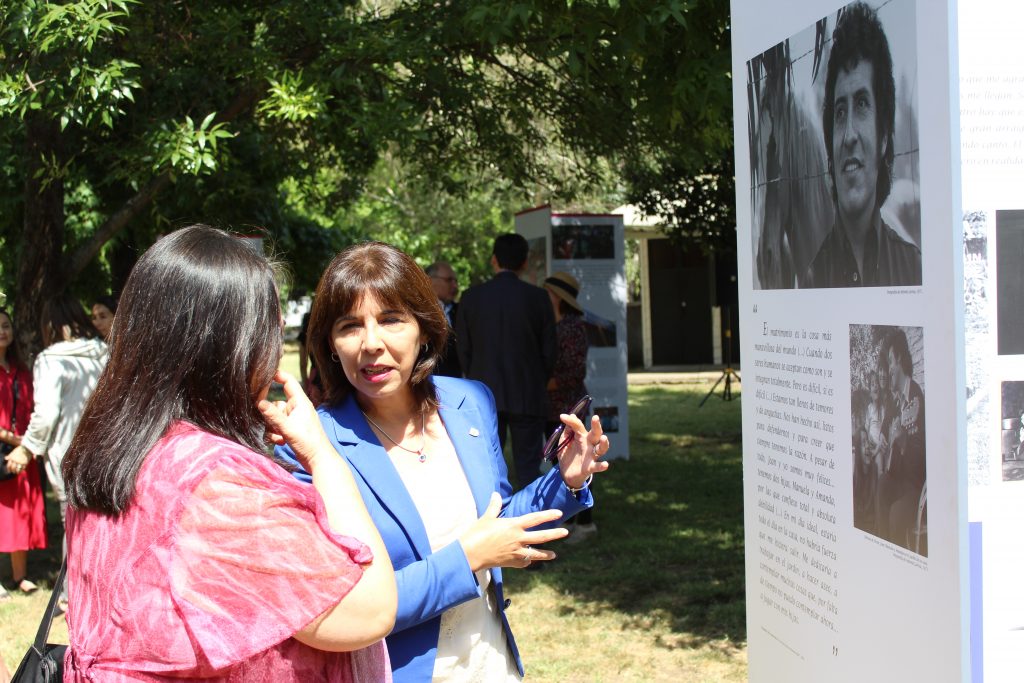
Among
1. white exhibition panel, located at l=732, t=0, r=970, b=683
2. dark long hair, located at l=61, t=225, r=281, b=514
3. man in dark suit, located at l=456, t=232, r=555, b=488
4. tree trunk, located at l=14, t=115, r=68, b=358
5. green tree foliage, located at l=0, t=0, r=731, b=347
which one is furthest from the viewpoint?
tree trunk, located at l=14, t=115, r=68, b=358

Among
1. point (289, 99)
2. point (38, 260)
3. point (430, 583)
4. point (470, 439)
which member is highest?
point (289, 99)

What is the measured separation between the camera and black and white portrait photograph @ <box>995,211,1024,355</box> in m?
1.75

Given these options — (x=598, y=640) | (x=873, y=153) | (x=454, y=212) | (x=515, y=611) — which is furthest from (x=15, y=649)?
(x=454, y=212)

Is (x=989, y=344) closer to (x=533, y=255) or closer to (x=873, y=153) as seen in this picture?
(x=873, y=153)

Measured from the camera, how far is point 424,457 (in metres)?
2.46

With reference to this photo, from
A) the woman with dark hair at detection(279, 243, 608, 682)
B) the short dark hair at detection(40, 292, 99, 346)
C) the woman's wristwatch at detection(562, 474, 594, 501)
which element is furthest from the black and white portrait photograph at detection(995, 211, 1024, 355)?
the short dark hair at detection(40, 292, 99, 346)

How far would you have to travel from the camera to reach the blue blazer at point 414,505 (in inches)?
80.2

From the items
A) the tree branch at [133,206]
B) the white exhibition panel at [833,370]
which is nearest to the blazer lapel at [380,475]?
the white exhibition panel at [833,370]

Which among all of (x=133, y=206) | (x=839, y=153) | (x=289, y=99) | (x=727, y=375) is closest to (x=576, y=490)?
(x=839, y=153)

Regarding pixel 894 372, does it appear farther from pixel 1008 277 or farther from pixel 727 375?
pixel 727 375

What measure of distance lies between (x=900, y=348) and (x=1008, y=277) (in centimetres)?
21

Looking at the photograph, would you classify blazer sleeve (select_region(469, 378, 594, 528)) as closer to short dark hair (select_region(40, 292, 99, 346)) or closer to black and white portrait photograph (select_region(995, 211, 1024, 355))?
black and white portrait photograph (select_region(995, 211, 1024, 355))

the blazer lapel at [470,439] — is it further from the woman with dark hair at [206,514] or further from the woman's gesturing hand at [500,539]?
the woman with dark hair at [206,514]

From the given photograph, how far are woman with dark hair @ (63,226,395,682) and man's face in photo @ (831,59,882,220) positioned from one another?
111 cm
